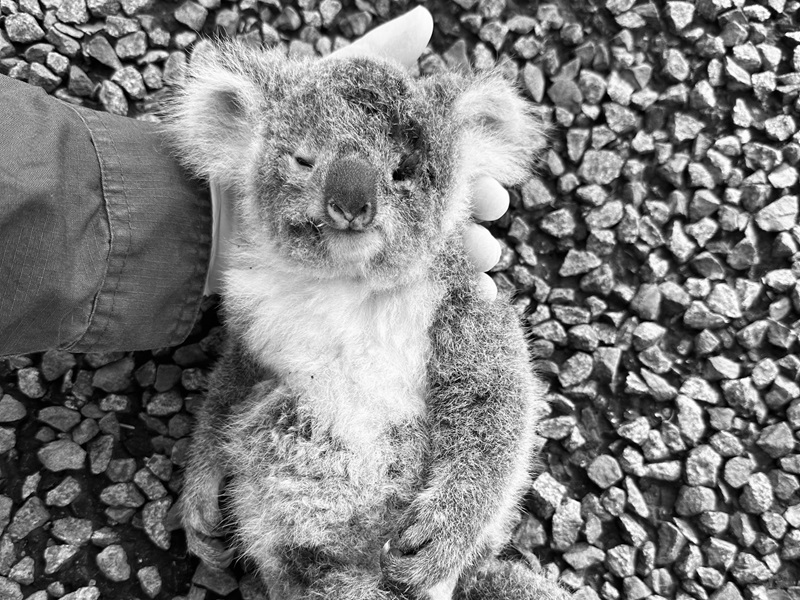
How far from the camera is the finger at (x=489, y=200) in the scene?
2.06 metres

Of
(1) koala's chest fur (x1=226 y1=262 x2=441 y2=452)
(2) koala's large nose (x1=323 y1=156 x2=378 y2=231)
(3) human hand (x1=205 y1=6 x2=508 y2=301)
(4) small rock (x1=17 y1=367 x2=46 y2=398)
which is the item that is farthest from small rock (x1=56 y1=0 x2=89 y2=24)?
(2) koala's large nose (x1=323 y1=156 x2=378 y2=231)

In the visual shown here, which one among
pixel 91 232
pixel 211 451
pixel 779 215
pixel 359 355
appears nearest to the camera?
pixel 359 355

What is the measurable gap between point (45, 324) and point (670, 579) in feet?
7.03

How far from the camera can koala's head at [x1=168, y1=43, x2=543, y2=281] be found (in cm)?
145

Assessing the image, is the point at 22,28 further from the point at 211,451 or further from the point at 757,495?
the point at 757,495

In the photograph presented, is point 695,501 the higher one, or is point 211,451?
point 695,501

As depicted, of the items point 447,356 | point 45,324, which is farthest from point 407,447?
point 45,324

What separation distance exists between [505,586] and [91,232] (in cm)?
161

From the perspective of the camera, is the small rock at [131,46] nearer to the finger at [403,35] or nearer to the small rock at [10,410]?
the finger at [403,35]

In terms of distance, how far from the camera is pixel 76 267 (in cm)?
175

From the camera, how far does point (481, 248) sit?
2.06 metres

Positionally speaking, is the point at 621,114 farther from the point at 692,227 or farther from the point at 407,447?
the point at 407,447

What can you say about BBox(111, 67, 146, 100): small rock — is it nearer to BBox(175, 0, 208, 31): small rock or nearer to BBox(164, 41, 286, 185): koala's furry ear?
BBox(175, 0, 208, 31): small rock

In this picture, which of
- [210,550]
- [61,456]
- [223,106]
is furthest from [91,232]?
[210,550]
